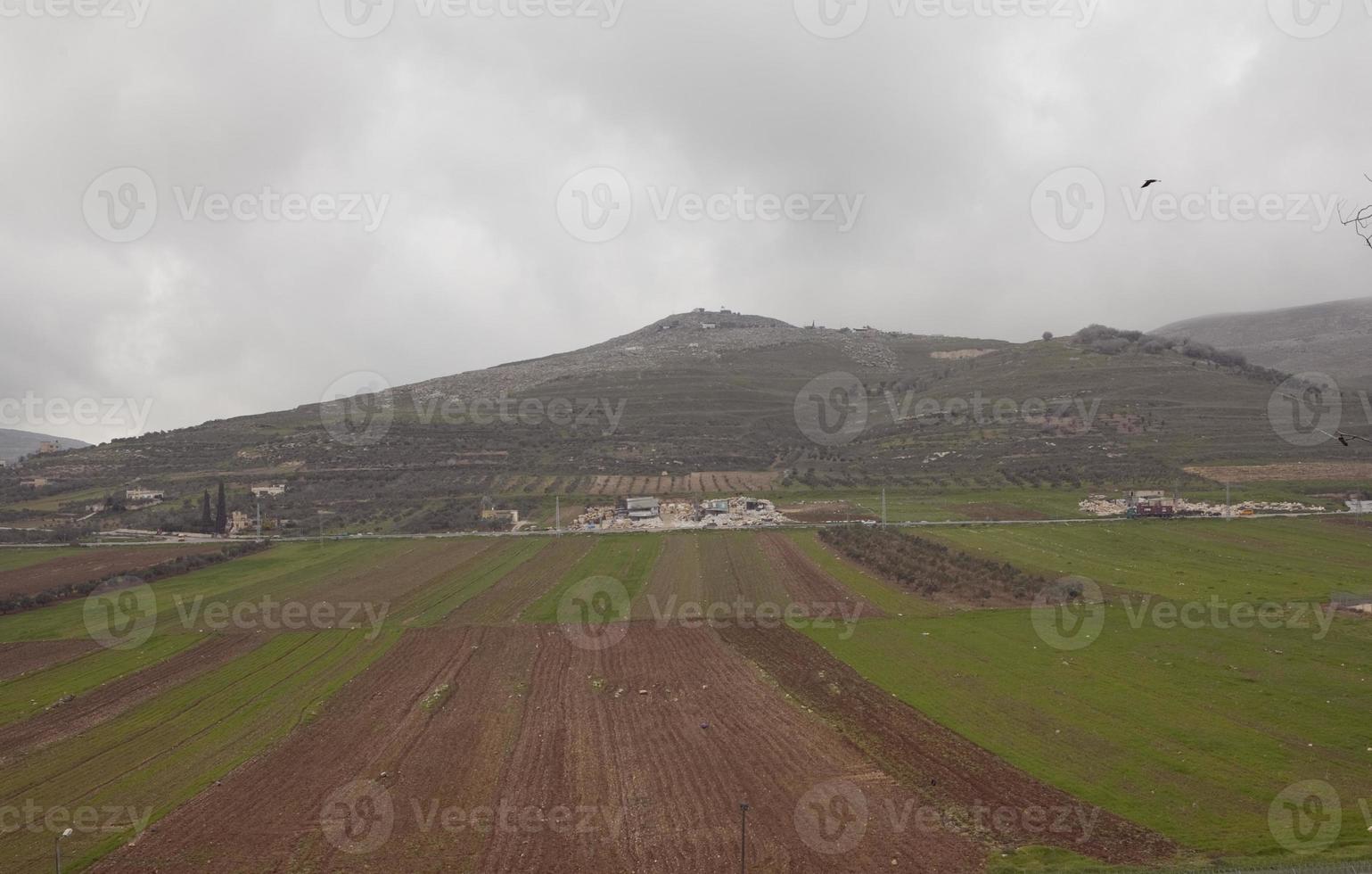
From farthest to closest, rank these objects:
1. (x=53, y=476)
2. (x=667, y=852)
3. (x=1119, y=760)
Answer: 1. (x=53, y=476)
2. (x=1119, y=760)
3. (x=667, y=852)

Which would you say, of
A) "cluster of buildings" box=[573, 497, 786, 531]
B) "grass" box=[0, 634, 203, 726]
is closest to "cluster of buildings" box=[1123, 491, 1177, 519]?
"cluster of buildings" box=[573, 497, 786, 531]

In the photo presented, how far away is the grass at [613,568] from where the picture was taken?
33.6 metres

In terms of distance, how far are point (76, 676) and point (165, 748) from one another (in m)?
9.65

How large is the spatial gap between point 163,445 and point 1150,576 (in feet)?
356

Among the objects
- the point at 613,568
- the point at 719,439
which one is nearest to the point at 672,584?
the point at 613,568

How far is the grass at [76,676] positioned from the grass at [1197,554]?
36.5m

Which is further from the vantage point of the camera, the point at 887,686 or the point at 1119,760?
the point at 887,686

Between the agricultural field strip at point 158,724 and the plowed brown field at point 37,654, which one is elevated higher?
the plowed brown field at point 37,654

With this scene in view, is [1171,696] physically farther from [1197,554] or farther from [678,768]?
[1197,554]

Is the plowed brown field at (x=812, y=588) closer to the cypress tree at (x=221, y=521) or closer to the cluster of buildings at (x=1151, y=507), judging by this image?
the cluster of buildings at (x=1151, y=507)

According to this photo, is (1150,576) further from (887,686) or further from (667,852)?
(667,852)

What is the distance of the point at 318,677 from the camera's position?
82.1 ft

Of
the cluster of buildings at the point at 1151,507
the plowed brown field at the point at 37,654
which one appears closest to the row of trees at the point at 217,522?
the plowed brown field at the point at 37,654

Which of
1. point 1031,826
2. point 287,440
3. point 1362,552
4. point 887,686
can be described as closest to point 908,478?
point 1362,552
